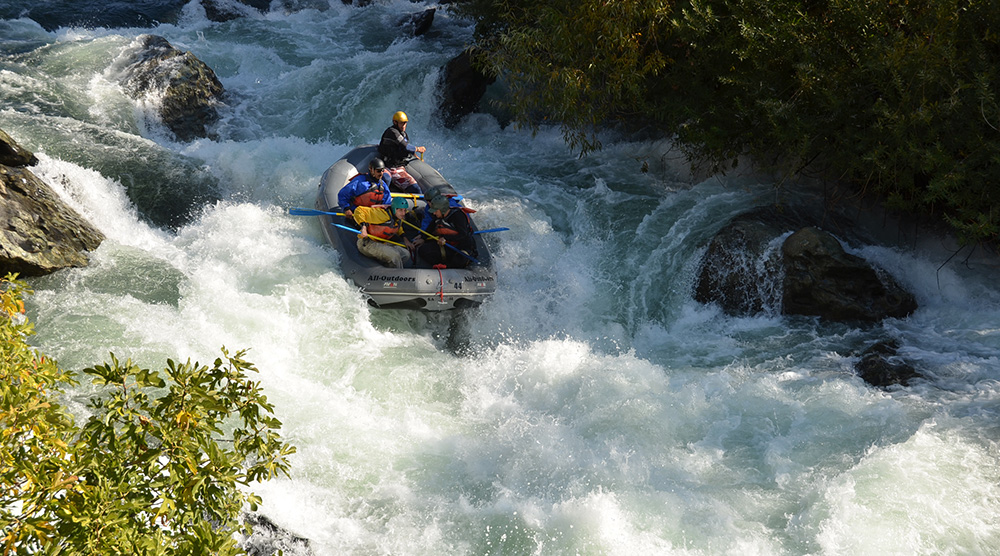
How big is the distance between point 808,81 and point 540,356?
4.19m

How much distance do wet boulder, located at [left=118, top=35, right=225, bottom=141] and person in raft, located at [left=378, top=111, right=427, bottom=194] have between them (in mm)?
3495

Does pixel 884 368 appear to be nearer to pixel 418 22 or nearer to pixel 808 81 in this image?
pixel 808 81

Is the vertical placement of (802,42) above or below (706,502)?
above

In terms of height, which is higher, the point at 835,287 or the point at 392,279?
the point at 835,287

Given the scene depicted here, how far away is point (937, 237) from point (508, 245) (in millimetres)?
4904

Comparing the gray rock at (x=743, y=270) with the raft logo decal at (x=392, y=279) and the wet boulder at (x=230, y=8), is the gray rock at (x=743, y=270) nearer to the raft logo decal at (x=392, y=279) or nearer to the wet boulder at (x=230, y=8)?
the raft logo decal at (x=392, y=279)

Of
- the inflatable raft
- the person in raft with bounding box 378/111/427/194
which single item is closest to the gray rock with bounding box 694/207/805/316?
the inflatable raft

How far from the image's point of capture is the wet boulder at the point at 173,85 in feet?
35.6

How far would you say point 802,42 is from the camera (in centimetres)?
794

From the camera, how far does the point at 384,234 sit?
7.74m

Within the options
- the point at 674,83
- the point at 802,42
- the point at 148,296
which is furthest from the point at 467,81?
the point at 148,296

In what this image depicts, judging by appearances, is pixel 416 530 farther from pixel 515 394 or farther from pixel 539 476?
pixel 515 394

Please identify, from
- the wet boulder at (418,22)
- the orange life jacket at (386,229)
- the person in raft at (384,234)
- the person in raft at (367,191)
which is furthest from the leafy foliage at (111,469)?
the wet boulder at (418,22)

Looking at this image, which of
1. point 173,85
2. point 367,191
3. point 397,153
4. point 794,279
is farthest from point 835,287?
point 173,85
